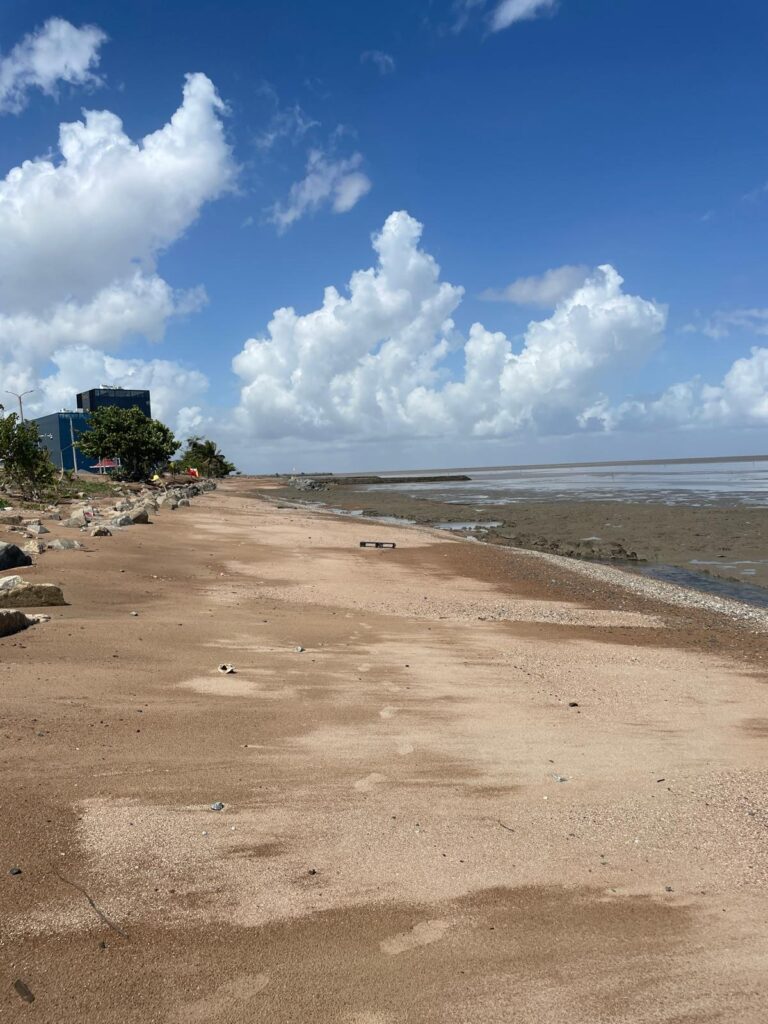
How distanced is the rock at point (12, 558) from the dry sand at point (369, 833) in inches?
172

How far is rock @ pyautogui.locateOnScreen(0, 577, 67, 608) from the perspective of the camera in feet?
34.0

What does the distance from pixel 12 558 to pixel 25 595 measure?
4167 millimetres

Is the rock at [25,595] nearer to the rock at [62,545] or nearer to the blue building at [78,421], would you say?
the rock at [62,545]

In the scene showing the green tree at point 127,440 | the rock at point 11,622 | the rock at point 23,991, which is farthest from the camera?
the green tree at point 127,440

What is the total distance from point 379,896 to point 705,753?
4.28 m

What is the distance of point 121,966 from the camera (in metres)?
3.54

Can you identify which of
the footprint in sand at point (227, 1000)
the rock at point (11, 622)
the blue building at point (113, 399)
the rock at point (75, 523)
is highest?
the blue building at point (113, 399)

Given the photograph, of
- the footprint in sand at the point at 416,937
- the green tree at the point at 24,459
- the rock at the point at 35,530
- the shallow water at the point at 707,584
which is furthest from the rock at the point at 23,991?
the green tree at the point at 24,459

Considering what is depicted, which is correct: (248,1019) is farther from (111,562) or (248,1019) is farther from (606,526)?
(606,526)

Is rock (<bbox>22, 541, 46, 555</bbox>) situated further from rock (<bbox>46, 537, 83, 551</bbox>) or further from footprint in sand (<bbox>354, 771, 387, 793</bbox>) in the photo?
footprint in sand (<bbox>354, 771, 387, 793</bbox>)

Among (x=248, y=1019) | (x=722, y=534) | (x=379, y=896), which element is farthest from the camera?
(x=722, y=534)

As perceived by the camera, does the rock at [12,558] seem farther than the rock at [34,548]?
No

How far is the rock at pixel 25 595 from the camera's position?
1038 cm

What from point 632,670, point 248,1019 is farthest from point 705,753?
point 248,1019
